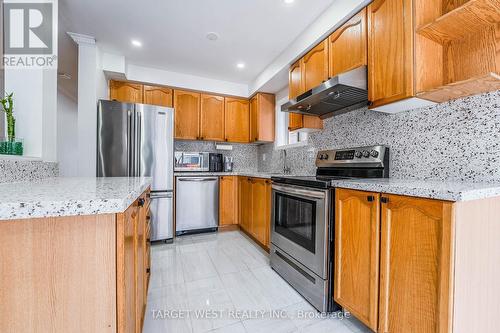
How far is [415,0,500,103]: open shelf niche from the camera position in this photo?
1.21m

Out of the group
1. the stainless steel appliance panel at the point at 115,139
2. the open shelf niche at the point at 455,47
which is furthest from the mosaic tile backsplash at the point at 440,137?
the stainless steel appliance panel at the point at 115,139

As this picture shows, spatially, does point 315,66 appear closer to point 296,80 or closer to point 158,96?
point 296,80

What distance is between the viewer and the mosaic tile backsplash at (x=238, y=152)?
376 cm

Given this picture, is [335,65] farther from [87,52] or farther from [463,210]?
[87,52]

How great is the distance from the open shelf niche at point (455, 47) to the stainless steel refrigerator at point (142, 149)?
2626 mm

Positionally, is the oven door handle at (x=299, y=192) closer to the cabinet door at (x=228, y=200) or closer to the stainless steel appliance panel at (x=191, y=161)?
the cabinet door at (x=228, y=200)

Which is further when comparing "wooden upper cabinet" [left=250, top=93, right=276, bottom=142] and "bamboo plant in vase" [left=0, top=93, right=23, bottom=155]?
"wooden upper cabinet" [left=250, top=93, right=276, bottom=142]

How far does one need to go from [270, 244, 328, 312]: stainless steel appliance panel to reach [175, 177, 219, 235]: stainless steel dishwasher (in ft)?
4.45

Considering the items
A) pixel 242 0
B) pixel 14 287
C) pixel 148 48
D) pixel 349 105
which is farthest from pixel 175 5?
pixel 14 287

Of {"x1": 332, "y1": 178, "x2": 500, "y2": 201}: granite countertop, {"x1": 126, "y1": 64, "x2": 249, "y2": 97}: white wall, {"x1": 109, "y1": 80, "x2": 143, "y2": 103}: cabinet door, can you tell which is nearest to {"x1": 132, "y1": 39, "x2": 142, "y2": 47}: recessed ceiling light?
{"x1": 126, "y1": 64, "x2": 249, "y2": 97}: white wall

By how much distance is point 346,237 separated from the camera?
4.70ft

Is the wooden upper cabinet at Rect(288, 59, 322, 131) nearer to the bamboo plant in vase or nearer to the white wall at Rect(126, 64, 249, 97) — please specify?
the white wall at Rect(126, 64, 249, 97)

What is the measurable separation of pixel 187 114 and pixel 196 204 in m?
1.42

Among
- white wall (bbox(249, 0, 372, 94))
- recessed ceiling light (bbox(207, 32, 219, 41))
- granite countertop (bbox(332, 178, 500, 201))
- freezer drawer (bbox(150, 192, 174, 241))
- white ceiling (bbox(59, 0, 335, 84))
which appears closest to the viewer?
granite countertop (bbox(332, 178, 500, 201))
